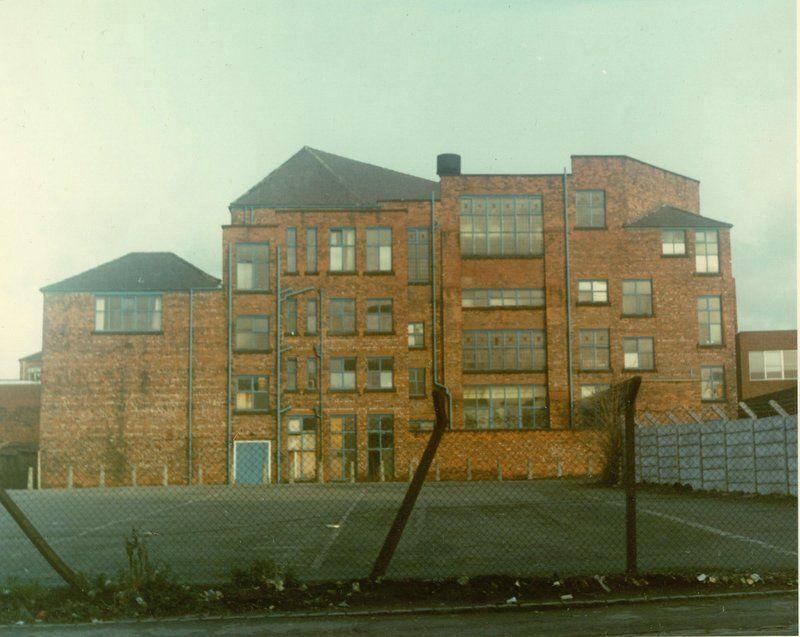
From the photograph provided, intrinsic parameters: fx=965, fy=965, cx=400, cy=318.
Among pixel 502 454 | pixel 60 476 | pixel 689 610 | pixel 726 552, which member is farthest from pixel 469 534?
pixel 60 476

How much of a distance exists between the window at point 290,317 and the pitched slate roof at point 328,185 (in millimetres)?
7887

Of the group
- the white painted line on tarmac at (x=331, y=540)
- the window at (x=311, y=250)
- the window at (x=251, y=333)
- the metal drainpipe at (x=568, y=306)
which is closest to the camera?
the white painted line on tarmac at (x=331, y=540)

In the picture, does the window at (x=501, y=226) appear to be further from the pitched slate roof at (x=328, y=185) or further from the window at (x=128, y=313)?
the window at (x=128, y=313)

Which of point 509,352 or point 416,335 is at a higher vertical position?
point 416,335

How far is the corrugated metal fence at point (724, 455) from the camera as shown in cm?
2314

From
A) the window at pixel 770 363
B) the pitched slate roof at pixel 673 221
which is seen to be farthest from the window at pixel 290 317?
the window at pixel 770 363

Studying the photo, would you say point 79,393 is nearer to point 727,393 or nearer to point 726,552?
point 727,393

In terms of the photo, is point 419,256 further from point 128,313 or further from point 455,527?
point 455,527

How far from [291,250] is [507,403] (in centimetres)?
1493

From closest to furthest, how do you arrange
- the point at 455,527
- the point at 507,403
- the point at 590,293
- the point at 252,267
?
the point at 455,527
the point at 252,267
the point at 590,293
the point at 507,403

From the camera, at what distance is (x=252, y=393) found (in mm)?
46250

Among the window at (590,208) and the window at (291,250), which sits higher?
the window at (590,208)

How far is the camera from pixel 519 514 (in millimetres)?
20766

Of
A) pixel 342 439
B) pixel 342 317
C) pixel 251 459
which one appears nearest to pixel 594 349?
pixel 342 317
